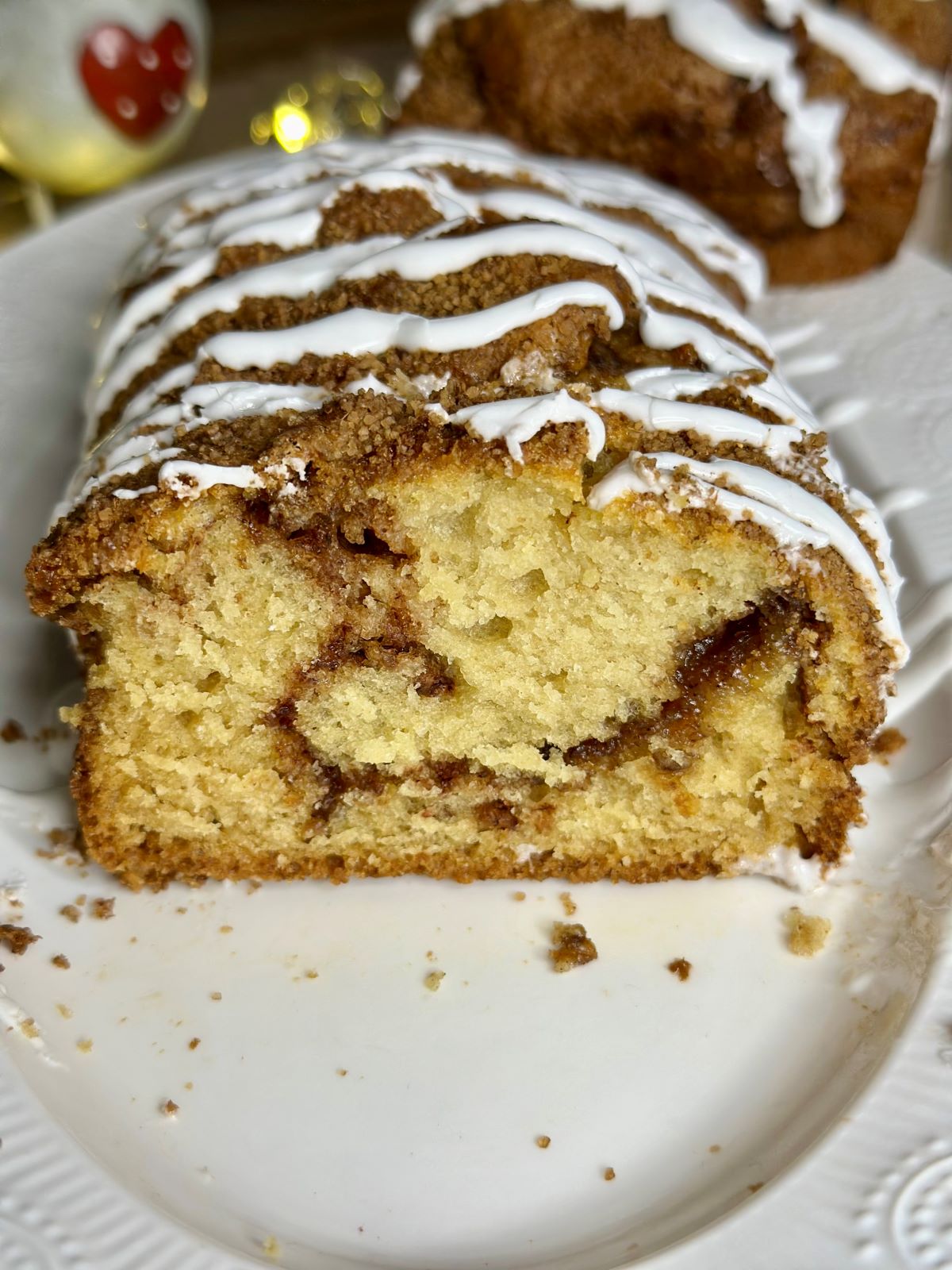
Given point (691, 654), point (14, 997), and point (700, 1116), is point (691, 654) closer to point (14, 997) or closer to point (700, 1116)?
point (700, 1116)

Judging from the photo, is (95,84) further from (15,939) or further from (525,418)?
(15,939)

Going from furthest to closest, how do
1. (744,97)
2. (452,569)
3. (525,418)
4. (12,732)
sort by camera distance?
1. (744,97)
2. (12,732)
3. (452,569)
4. (525,418)

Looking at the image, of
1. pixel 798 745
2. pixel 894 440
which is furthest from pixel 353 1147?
pixel 894 440

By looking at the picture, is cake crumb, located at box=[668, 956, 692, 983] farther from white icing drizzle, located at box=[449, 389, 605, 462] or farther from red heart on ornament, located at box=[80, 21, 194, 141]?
red heart on ornament, located at box=[80, 21, 194, 141]

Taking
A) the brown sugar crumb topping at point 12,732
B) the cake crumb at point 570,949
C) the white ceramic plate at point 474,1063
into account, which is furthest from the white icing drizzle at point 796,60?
the brown sugar crumb topping at point 12,732

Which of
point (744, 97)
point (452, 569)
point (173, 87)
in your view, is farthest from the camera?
point (173, 87)

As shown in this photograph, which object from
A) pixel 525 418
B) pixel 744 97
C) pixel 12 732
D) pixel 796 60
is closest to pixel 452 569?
pixel 525 418
